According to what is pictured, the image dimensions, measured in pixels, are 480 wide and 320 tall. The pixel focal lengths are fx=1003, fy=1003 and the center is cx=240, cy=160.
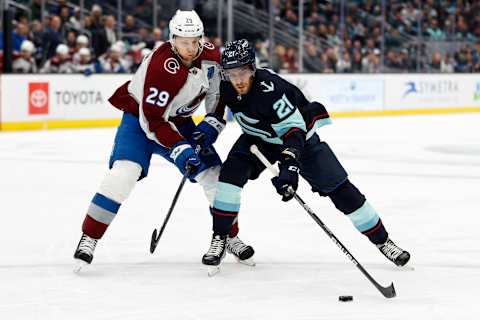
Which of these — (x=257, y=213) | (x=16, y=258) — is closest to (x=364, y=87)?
(x=257, y=213)

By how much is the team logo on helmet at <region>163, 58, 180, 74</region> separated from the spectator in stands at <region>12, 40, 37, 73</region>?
26.6 ft

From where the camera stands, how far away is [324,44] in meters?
16.8

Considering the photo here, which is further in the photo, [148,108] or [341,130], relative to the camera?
[341,130]

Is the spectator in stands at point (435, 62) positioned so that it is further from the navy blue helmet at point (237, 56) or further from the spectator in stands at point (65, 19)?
the navy blue helmet at point (237, 56)

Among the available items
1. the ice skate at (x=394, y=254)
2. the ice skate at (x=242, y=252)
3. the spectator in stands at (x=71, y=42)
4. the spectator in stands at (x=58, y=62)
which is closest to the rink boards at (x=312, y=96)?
the spectator in stands at (x=58, y=62)

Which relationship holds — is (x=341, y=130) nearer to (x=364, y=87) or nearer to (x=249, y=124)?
(x=364, y=87)

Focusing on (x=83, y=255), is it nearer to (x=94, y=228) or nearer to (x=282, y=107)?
(x=94, y=228)

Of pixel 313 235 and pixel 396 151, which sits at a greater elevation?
pixel 313 235

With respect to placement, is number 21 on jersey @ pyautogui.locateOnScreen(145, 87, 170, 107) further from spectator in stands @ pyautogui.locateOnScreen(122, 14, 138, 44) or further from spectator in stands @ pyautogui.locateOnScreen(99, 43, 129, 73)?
spectator in stands @ pyautogui.locateOnScreen(122, 14, 138, 44)

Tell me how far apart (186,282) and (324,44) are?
13.1m

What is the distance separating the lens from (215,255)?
4230 millimetres

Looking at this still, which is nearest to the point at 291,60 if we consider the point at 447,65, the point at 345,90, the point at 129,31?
the point at 345,90

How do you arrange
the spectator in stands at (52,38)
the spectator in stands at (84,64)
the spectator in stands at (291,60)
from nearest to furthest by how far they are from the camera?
the spectator in stands at (52,38), the spectator in stands at (84,64), the spectator in stands at (291,60)

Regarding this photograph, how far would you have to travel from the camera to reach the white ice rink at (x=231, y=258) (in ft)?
11.9
